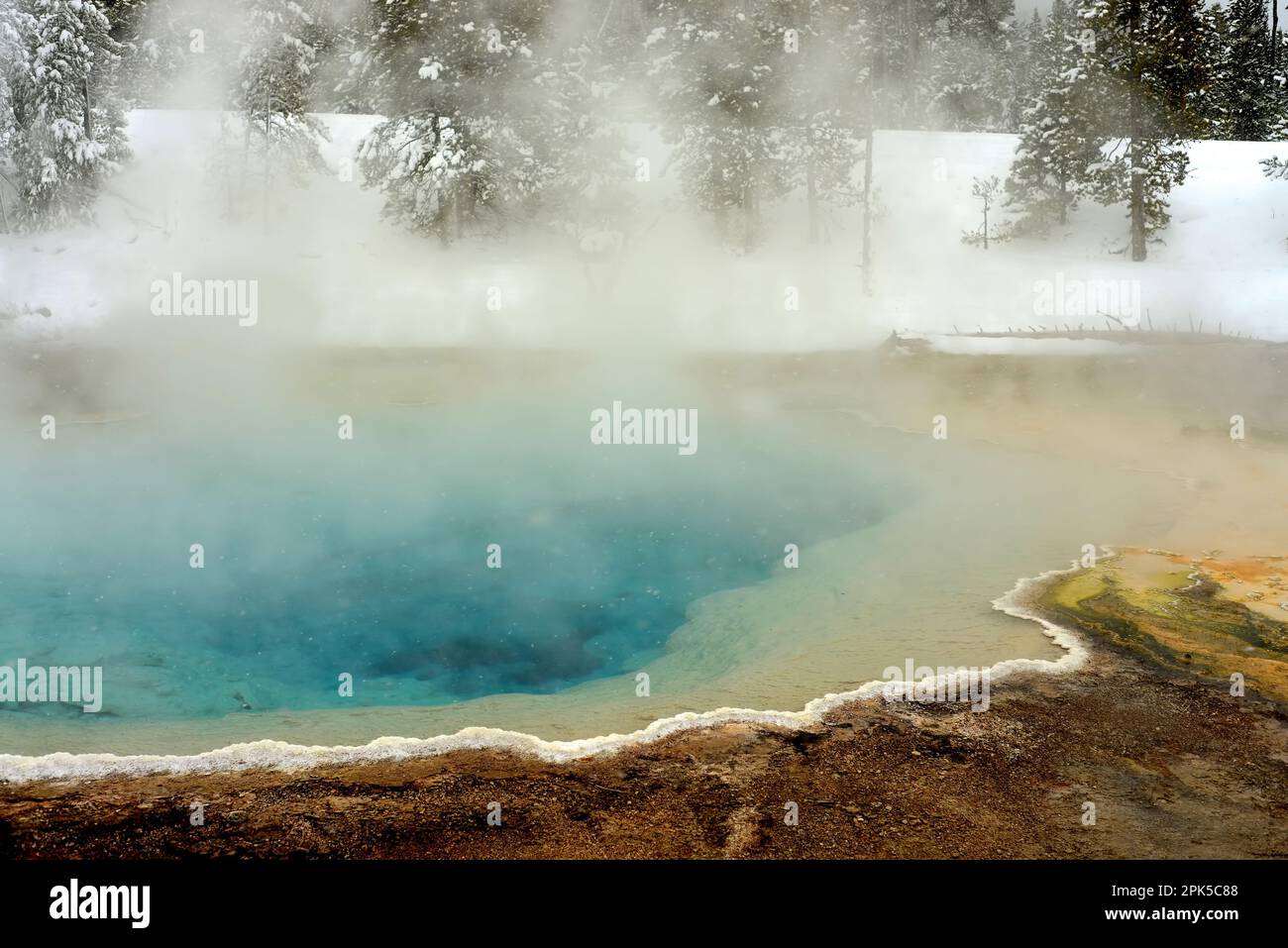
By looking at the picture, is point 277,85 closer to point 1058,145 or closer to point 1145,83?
point 1058,145

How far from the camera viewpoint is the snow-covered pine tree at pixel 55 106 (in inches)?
993

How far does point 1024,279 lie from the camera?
→ 2733cm

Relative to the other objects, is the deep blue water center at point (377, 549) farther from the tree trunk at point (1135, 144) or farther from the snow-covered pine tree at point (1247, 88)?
the snow-covered pine tree at point (1247, 88)

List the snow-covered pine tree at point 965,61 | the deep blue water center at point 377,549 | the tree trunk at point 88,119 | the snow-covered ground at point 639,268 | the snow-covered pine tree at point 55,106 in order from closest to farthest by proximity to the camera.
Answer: the deep blue water center at point 377,549
the snow-covered ground at point 639,268
the snow-covered pine tree at point 55,106
the tree trunk at point 88,119
the snow-covered pine tree at point 965,61

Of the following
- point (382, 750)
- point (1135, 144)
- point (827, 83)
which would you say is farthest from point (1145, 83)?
point (382, 750)

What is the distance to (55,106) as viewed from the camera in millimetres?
25781

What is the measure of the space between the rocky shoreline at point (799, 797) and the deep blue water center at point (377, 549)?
7.59 ft

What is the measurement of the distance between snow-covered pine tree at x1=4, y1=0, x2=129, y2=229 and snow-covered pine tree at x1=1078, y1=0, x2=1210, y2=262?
27.1 m

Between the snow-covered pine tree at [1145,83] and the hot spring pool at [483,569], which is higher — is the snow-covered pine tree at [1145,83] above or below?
above

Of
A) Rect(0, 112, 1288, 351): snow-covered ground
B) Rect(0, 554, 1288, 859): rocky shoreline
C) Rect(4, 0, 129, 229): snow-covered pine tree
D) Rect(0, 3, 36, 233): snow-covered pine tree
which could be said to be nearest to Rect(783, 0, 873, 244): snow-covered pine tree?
Rect(0, 112, 1288, 351): snow-covered ground

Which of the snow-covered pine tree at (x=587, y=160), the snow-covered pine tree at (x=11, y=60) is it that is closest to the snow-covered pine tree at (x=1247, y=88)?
the snow-covered pine tree at (x=587, y=160)

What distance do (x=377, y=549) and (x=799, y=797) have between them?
806 cm

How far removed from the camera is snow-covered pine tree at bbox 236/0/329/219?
2709 centimetres

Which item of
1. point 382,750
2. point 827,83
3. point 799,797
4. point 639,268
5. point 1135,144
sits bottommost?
point 799,797
